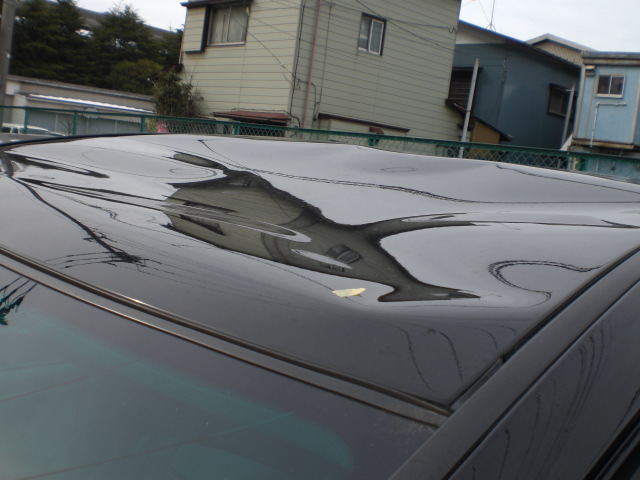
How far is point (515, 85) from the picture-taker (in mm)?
21859

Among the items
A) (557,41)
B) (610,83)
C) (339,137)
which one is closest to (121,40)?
(557,41)

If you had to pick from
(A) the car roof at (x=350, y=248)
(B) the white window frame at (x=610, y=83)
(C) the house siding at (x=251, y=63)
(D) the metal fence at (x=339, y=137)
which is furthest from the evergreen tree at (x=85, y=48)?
(A) the car roof at (x=350, y=248)

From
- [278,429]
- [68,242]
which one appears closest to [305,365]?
Answer: [278,429]

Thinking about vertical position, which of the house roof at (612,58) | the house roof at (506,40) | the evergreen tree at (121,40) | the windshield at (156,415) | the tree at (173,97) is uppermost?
the evergreen tree at (121,40)

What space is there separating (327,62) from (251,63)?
2.15m

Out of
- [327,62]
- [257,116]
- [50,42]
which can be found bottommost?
[257,116]

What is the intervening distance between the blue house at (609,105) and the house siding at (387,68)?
393 cm

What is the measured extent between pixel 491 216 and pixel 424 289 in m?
0.42

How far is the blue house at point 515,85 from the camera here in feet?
71.0

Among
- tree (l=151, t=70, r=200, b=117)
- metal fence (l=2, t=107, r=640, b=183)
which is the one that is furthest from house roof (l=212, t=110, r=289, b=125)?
metal fence (l=2, t=107, r=640, b=183)

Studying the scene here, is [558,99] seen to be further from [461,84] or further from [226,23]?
[226,23]

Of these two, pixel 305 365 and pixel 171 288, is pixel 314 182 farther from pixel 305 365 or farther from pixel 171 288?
pixel 305 365

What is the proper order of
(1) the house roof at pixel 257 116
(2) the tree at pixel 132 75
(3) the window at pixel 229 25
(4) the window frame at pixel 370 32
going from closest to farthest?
(1) the house roof at pixel 257 116
(4) the window frame at pixel 370 32
(3) the window at pixel 229 25
(2) the tree at pixel 132 75

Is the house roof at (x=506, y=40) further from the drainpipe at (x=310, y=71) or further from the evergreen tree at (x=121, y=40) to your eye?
the evergreen tree at (x=121, y=40)
